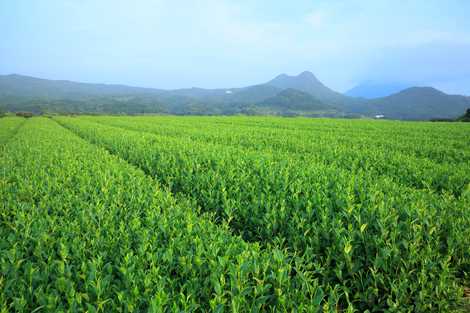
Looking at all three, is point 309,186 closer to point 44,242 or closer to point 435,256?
point 435,256

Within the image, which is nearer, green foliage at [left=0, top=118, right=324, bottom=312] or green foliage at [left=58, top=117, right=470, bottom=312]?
green foliage at [left=0, top=118, right=324, bottom=312]

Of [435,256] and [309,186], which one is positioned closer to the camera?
[435,256]

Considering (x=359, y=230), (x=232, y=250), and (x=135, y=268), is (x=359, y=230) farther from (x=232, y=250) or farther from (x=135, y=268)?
(x=135, y=268)

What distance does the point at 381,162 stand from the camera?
30.9 ft

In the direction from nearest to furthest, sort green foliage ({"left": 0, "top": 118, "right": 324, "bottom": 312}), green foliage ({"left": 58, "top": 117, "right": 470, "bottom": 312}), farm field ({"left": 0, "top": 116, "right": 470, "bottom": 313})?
green foliage ({"left": 0, "top": 118, "right": 324, "bottom": 312}) → farm field ({"left": 0, "top": 116, "right": 470, "bottom": 313}) → green foliage ({"left": 58, "top": 117, "right": 470, "bottom": 312})

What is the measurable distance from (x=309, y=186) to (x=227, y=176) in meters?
2.07

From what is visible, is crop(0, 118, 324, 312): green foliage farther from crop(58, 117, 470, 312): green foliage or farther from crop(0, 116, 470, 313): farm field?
crop(58, 117, 470, 312): green foliage

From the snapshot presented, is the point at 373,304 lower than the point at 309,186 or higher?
lower

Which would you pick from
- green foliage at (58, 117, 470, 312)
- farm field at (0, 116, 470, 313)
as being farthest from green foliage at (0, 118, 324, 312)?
green foliage at (58, 117, 470, 312)

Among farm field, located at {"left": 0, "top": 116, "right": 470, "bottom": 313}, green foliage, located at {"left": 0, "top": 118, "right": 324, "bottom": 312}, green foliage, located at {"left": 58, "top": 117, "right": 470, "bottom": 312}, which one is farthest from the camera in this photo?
green foliage, located at {"left": 58, "top": 117, "right": 470, "bottom": 312}

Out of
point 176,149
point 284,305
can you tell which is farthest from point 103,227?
point 176,149

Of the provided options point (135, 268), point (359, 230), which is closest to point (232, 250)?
point (135, 268)

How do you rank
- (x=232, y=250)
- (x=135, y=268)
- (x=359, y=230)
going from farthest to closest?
(x=359, y=230), (x=232, y=250), (x=135, y=268)

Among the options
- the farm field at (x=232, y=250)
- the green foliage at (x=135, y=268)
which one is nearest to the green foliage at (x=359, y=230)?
the farm field at (x=232, y=250)
